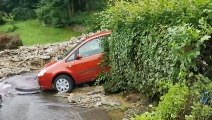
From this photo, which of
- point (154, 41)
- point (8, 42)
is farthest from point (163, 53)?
point (8, 42)

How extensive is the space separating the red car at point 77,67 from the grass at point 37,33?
24865mm

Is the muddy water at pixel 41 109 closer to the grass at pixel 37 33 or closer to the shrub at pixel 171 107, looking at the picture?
the shrub at pixel 171 107

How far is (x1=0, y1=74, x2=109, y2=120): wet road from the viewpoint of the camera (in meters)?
11.4

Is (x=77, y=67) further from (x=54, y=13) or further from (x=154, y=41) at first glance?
(x=54, y=13)

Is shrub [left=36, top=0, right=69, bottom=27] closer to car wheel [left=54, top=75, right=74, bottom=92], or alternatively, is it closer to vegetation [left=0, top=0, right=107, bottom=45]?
vegetation [left=0, top=0, right=107, bottom=45]

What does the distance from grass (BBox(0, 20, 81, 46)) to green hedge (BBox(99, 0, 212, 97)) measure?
2698cm

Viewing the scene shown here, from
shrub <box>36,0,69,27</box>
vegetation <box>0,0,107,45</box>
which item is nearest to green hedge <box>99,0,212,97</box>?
vegetation <box>0,0,107,45</box>

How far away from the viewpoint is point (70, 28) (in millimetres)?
47125

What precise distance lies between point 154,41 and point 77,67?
17.6ft

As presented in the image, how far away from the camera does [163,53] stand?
29.0ft

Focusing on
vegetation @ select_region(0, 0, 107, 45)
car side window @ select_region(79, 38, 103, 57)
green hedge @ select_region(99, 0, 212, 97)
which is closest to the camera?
green hedge @ select_region(99, 0, 212, 97)

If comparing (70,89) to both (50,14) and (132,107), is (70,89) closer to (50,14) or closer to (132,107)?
(132,107)

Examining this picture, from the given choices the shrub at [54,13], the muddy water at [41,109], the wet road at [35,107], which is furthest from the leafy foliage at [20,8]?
the muddy water at [41,109]

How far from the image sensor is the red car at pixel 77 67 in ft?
47.1
